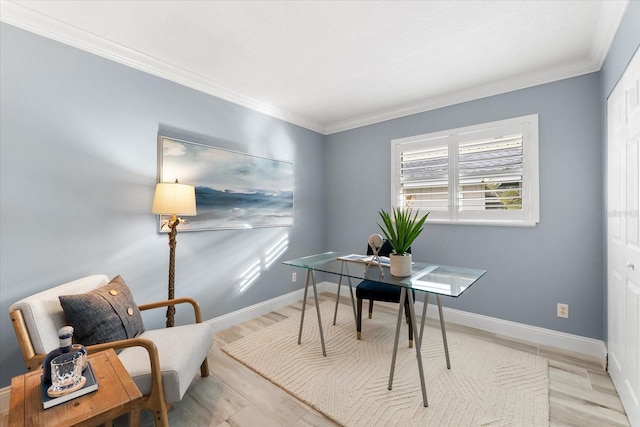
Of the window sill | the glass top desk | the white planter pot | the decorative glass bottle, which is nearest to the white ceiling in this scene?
the window sill

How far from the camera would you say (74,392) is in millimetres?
1103

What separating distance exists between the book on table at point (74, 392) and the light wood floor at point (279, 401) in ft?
2.33

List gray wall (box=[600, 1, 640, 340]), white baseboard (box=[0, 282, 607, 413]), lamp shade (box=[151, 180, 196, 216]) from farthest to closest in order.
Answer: white baseboard (box=[0, 282, 607, 413]) < lamp shade (box=[151, 180, 196, 216]) < gray wall (box=[600, 1, 640, 340])

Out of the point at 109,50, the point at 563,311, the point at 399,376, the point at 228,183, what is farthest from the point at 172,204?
the point at 563,311

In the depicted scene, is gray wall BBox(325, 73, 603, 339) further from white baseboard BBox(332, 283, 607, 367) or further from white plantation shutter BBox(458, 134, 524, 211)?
white plantation shutter BBox(458, 134, 524, 211)

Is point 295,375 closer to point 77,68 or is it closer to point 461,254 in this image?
point 461,254

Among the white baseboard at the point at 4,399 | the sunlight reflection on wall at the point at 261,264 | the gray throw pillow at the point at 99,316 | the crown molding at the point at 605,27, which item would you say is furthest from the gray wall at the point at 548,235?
the white baseboard at the point at 4,399

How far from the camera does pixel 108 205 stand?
2.17 metres

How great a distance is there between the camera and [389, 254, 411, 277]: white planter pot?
2010mm

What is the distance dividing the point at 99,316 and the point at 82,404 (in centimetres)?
63

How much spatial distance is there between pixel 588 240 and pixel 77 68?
13.9 feet

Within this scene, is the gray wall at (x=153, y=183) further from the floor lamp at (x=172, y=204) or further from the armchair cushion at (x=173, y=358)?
the armchair cushion at (x=173, y=358)

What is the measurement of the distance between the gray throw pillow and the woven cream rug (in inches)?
38.8

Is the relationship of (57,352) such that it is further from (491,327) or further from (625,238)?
(491,327)
